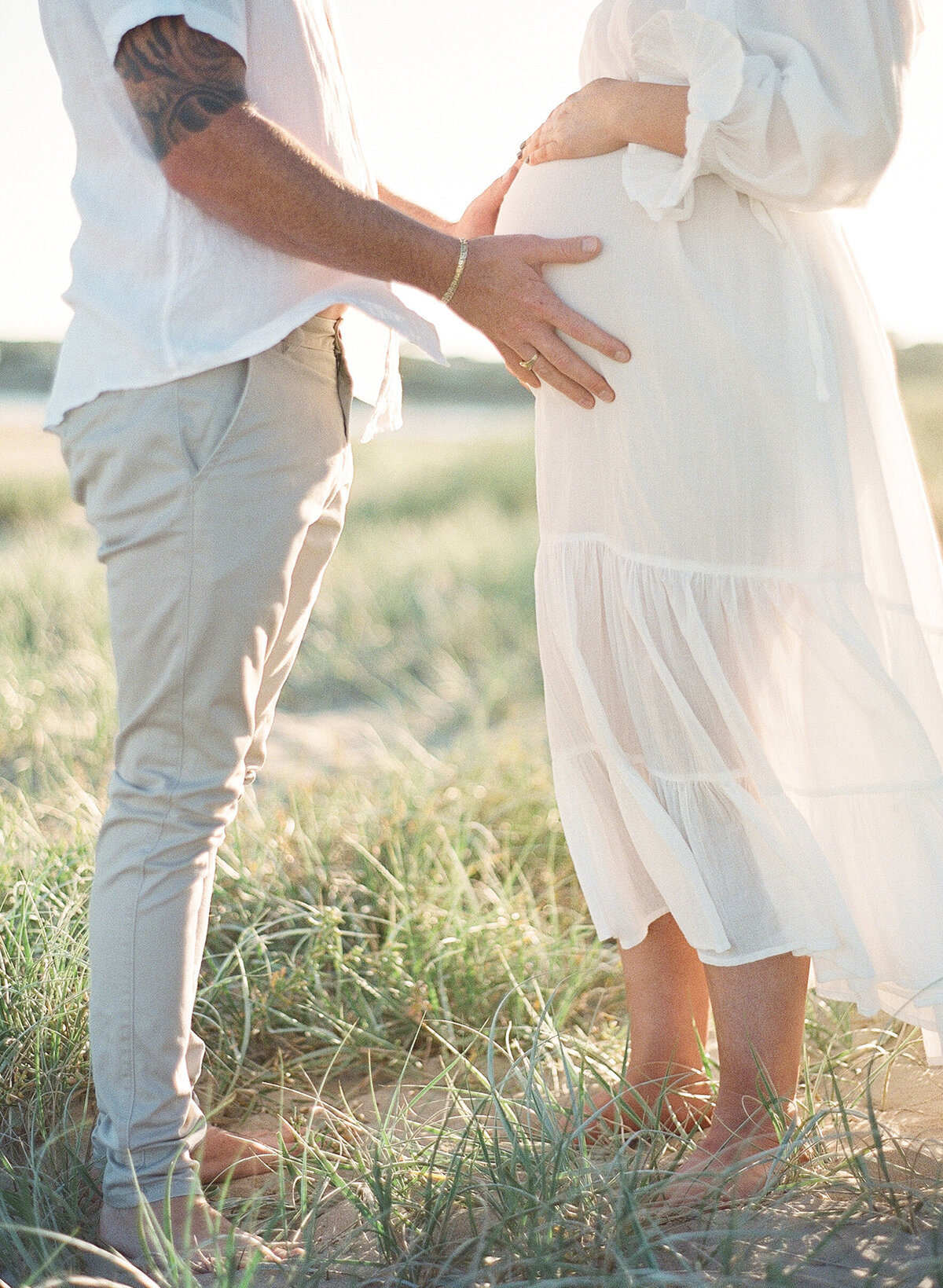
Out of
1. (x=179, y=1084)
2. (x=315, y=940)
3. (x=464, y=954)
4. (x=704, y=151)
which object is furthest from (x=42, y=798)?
(x=704, y=151)

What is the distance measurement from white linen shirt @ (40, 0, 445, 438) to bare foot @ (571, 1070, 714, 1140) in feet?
3.87

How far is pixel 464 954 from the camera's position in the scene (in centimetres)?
233

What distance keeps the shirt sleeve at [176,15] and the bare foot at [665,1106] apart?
1.58 metres

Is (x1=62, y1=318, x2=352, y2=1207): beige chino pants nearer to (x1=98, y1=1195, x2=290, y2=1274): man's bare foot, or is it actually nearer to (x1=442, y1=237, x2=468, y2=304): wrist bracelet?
(x1=98, y1=1195, x2=290, y2=1274): man's bare foot

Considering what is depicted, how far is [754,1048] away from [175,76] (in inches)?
60.6

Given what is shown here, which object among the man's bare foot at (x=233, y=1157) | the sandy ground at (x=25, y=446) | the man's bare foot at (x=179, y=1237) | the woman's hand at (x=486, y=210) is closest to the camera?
the man's bare foot at (x=179, y=1237)

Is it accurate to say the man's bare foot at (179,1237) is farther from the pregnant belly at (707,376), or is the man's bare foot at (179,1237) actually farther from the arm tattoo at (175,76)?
the arm tattoo at (175,76)

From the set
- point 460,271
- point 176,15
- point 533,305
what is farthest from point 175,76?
point 533,305

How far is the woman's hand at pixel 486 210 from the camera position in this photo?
1.93 metres

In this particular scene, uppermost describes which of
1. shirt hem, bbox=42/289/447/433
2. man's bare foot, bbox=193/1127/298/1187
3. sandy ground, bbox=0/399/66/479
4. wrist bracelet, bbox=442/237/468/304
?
wrist bracelet, bbox=442/237/468/304

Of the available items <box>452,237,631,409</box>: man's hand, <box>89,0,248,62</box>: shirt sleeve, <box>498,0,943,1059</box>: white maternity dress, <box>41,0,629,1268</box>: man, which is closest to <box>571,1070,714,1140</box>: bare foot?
<box>498,0,943,1059</box>: white maternity dress

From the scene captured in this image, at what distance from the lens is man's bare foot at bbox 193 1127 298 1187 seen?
177 cm

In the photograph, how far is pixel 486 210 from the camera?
1.96 metres

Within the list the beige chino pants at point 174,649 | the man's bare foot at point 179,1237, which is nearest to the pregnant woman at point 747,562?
the beige chino pants at point 174,649
